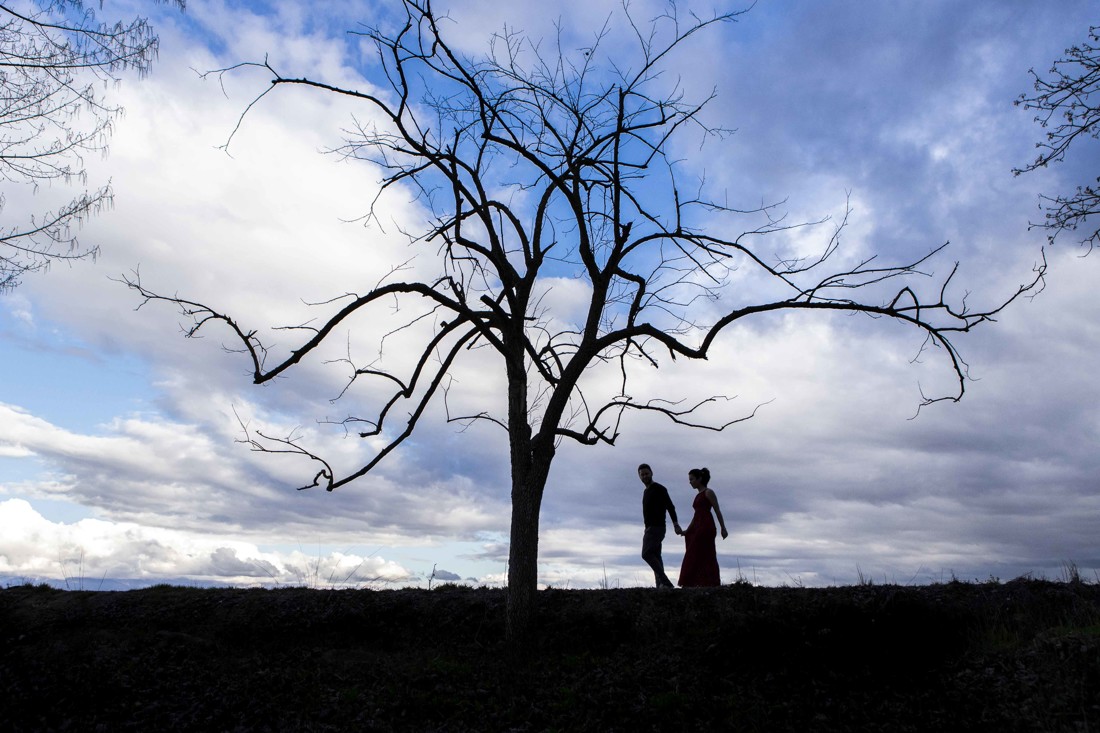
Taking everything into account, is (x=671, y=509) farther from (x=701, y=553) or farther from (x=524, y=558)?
(x=524, y=558)

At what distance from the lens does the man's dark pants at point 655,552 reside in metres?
13.8

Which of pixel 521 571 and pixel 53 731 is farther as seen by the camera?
pixel 521 571

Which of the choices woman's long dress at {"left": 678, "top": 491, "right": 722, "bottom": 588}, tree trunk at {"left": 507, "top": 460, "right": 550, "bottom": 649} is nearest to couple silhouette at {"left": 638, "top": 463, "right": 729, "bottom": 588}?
woman's long dress at {"left": 678, "top": 491, "right": 722, "bottom": 588}

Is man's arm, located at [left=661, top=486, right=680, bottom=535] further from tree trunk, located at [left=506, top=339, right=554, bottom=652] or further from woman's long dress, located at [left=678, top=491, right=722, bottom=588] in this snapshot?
tree trunk, located at [left=506, top=339, right=554, bottom=652]

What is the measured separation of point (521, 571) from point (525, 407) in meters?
2.03

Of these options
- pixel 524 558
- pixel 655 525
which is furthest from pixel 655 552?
pixel 524 558

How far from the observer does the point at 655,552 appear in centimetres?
1383

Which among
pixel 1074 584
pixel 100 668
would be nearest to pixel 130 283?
pixel 100 668

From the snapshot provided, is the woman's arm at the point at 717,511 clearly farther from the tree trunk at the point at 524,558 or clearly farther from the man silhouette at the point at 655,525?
the tree trunk at the point at 524,558

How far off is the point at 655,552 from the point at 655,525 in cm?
45

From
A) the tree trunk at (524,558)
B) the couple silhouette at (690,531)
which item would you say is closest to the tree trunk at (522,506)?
the tree trunk at (524,558)

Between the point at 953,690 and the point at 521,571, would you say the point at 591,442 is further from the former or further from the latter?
the point at 953,690

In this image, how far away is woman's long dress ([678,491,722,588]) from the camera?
43.1 feet

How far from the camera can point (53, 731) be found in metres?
8.58
